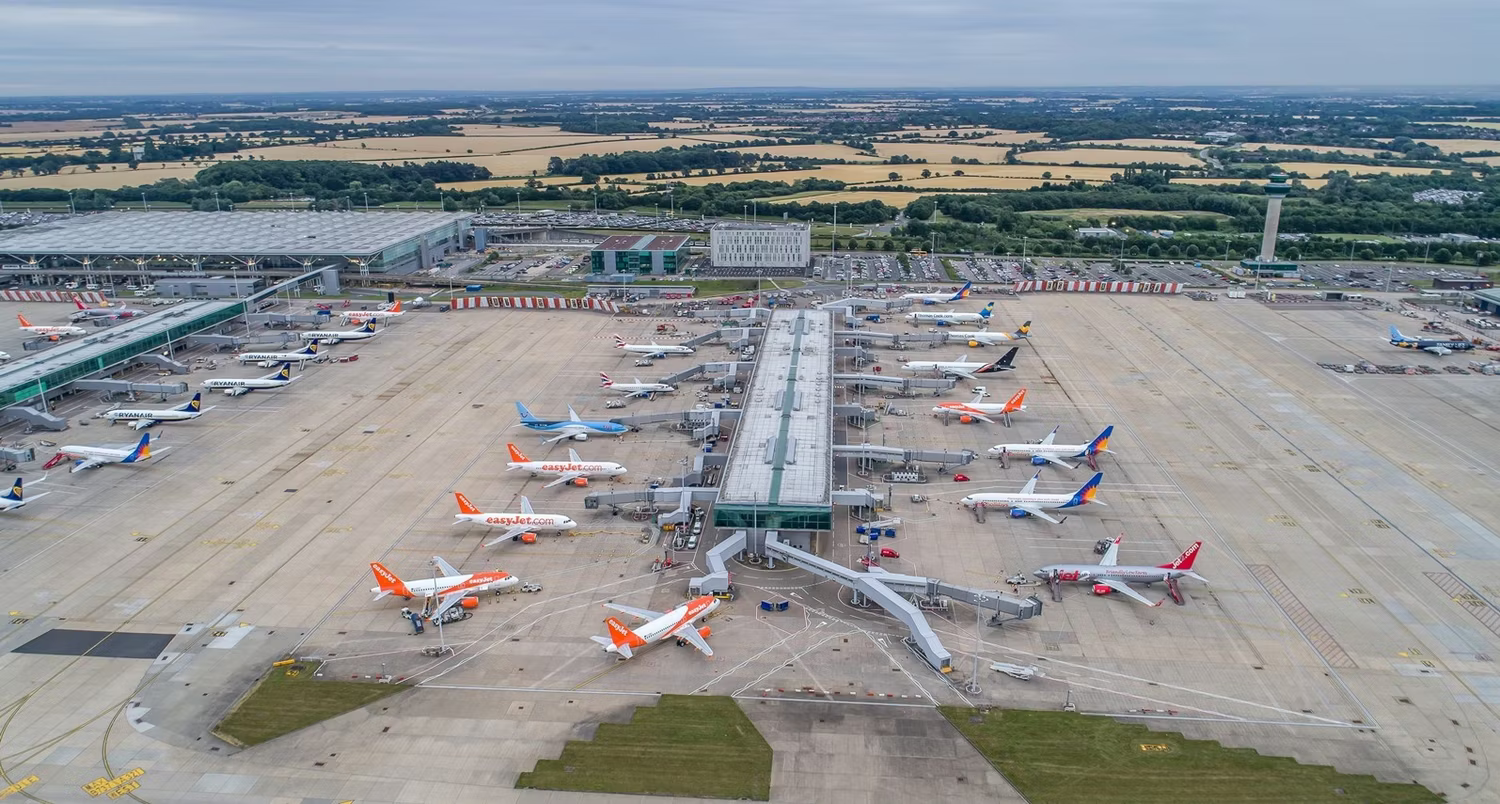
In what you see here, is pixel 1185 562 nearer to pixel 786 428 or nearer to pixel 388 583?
pixel 786 428

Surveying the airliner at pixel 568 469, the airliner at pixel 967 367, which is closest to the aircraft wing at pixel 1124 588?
the airliner at pixel 568 469

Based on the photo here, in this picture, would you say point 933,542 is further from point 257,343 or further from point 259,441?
point 257,343

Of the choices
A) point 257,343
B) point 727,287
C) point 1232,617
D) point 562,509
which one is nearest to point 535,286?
point 727,287

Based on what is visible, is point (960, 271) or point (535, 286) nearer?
point (535, 286)

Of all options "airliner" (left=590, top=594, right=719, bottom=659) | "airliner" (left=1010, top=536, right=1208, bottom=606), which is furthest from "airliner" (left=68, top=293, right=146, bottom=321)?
"airliner" (left=1010, top=536, right=1208, bottom=606)

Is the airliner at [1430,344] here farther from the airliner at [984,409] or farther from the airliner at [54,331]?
the airliner at [54,331]

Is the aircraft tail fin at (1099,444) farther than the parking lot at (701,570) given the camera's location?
Yes

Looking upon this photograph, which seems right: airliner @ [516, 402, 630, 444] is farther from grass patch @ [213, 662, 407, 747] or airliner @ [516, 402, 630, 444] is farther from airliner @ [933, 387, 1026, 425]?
grass patch @ [213, 662, 407, 747]
